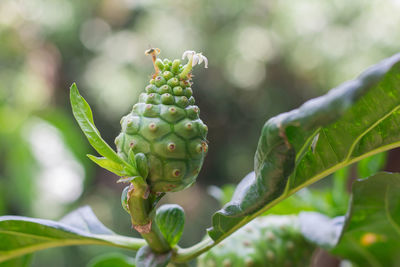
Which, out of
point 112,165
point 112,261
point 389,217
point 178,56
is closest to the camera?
point 112,165

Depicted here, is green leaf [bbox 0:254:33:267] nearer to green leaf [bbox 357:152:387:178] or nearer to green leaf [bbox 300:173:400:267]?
green leaf [bbox 300:173:400:267]

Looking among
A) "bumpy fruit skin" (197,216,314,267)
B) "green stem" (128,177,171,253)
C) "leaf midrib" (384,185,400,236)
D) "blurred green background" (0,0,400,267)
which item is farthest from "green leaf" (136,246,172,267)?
"blurred green background" (0,0,400,267)

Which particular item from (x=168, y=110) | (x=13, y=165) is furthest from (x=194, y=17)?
(x=168, y=110)

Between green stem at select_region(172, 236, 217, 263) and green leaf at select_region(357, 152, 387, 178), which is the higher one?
green leaf at select_region(357, 152, 387, 178)

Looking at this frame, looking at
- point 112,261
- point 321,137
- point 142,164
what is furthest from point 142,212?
point 112,261

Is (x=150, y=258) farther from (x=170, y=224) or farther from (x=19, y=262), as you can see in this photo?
(x=19, y=262)
